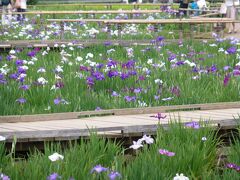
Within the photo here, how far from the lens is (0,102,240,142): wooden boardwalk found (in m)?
3.40

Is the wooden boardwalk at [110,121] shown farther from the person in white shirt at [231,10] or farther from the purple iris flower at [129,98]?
the person in white shirt at [231,10]

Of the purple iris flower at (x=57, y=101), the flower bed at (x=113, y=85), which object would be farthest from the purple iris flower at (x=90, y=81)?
the purple iris flower at (x=57, y=101)

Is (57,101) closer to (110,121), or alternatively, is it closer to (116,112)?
(116,112)

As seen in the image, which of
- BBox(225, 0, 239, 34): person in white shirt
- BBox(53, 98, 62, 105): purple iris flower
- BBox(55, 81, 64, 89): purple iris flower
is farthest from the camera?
BBox(225, 0, 239, 34): person in white shirt

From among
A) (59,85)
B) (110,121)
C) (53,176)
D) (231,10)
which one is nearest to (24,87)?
(59,85)

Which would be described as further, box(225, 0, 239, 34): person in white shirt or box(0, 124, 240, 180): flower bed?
box(225, 0, 239, 34): person in white shirt

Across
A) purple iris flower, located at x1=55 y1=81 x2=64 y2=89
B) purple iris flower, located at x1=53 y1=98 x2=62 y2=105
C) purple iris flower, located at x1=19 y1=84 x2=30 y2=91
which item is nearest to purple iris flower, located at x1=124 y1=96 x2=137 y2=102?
purple iris flower, located at x1=53 y1=98 x2=62 y2=105

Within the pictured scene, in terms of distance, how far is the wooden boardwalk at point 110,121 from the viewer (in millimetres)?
3398

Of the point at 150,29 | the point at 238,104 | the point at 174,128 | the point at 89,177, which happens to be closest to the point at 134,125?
the point at 174,128

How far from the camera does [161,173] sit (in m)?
2.52

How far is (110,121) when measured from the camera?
3.93 metres

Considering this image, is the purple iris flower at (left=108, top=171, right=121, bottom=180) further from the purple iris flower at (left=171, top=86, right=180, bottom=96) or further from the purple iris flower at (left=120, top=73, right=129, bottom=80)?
the purple iris flower at (left=120, top=73, right=129, bottom=80)

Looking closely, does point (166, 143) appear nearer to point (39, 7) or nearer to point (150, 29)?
point (150, 29)

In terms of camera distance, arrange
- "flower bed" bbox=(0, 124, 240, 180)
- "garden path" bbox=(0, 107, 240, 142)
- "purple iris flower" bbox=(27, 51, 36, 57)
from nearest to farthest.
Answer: "flower bed" bbox=(0, 124, 240, 180), "garden path" bbox=(0, 107, 240, 142), "purple iris flower" bbox=(27, 51, 36, 57)
